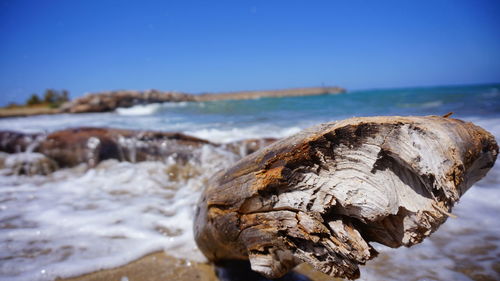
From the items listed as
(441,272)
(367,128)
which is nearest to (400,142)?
(367,128)

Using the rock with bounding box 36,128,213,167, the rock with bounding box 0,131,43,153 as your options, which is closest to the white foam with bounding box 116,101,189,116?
the rock with bounding box 0,131,43,153

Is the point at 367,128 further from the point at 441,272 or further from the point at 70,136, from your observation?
the point at 70,136

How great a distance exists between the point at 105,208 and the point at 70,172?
7.18ft

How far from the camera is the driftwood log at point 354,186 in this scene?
Result: 3.78ft

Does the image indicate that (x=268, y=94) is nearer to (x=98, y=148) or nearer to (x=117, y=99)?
(x=117, y=99)

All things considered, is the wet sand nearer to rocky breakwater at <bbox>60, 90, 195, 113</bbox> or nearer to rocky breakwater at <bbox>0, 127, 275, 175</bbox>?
rocky breakwater at <bbox>0, 127, 275, 175</bbox>

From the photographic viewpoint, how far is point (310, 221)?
1.26 m

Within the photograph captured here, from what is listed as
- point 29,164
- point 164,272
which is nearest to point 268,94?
point 29,164

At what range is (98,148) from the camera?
5438 millimetres

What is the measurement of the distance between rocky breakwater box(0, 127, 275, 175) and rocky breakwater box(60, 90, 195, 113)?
2344 centimetres

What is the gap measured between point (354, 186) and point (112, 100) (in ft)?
117

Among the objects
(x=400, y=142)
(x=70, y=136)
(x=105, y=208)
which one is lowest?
(x=105, y=208)

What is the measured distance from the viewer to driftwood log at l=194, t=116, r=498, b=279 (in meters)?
1.15

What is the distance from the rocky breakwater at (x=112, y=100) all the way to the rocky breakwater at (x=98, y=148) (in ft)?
76.9
